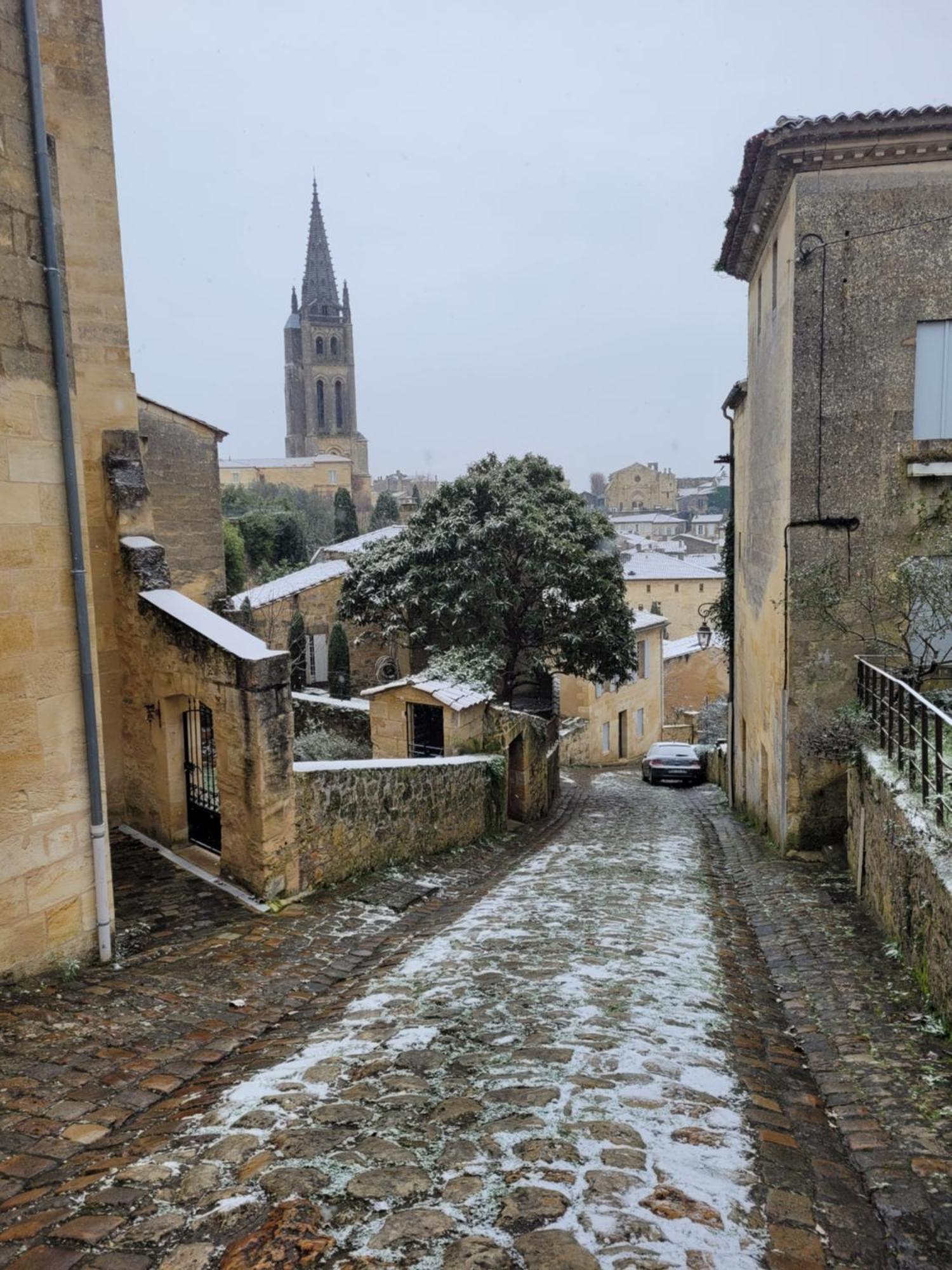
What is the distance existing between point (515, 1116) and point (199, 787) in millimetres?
6151

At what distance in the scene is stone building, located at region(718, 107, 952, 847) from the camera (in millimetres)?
9703

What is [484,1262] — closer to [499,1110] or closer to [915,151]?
[499,1110]

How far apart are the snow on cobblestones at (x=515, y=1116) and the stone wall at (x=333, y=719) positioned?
8.96 meters

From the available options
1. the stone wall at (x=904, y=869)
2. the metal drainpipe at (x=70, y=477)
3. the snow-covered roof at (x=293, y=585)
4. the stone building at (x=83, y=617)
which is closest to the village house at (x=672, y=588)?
the snow-covered roof at (x=293, y=585)

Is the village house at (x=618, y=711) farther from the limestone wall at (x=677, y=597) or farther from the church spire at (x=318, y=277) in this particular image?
the church spire at (x=318, y=277)

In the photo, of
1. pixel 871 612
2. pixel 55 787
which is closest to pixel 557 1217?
pixel 55 787

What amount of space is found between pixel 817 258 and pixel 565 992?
8.46 m

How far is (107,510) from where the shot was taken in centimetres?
962

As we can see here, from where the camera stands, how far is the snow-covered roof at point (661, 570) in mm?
46500

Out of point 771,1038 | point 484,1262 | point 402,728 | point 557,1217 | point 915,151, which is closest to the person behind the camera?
point 484,1262

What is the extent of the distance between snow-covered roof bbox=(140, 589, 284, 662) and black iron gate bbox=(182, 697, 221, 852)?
0.95 m

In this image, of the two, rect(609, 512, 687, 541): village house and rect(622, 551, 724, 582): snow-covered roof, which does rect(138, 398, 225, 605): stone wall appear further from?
rect(609, 512, 687, 541): village house

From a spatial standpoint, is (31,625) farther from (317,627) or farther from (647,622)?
(647,622)

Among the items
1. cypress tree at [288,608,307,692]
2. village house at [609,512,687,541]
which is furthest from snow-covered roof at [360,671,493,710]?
village house at [609,512,687,541]
